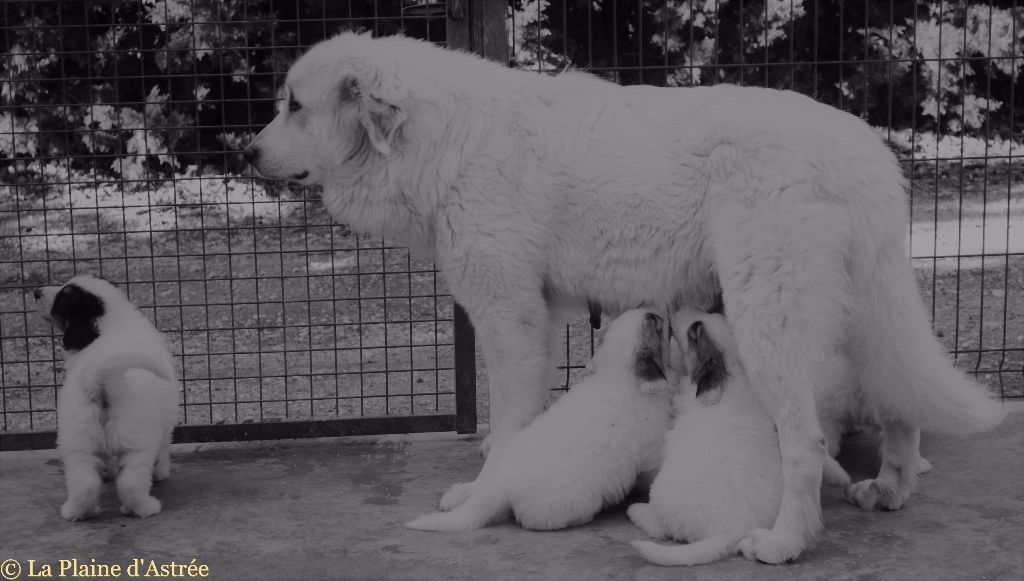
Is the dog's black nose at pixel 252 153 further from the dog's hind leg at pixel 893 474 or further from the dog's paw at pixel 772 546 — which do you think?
the dog's hind leg at pixel 893 474

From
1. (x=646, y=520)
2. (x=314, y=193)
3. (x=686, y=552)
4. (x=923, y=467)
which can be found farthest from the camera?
(x=314, y=193)

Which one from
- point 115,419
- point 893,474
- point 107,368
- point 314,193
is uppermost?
point 314,193

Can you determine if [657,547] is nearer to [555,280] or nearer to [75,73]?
[555,280]

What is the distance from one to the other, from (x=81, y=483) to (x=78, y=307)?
30.6 inches

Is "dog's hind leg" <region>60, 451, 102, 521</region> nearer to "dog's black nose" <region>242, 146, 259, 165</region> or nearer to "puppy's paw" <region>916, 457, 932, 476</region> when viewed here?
"dog's black nose" <region>242, 146, 259, 165</region>

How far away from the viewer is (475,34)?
535cm

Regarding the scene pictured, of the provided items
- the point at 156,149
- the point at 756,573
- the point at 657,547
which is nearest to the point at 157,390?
the point at 657,547

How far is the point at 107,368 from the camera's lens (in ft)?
14.0

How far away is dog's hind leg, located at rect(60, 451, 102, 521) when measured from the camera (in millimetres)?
4289

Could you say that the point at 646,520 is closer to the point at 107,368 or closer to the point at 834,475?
the point at 834,475

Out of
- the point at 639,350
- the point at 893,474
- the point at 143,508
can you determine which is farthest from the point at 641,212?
the point at 143,508

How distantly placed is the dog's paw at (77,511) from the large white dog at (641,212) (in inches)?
61.0

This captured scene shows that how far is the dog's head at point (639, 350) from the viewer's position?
4.23m

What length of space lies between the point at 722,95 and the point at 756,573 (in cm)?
183
